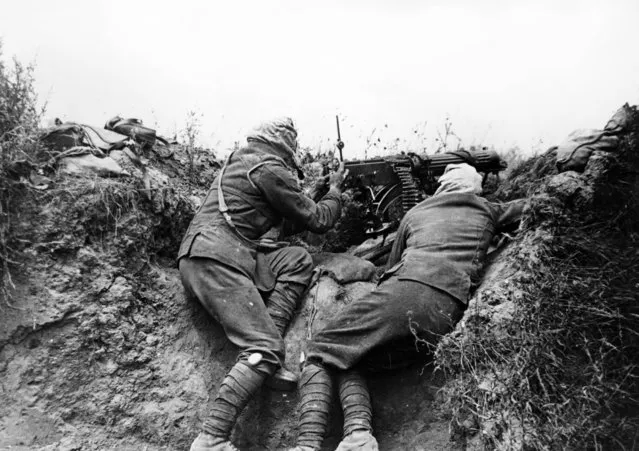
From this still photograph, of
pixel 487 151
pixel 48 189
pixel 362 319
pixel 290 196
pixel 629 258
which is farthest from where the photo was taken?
pixel 487 151

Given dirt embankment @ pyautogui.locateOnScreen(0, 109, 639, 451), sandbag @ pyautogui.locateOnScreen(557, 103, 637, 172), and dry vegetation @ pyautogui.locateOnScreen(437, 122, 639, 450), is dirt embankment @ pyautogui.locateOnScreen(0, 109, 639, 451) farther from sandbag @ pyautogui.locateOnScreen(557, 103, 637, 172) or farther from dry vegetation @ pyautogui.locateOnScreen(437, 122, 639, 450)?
sandbag @ pyautogui.locateOnScreen(557, 103, 637, 172)

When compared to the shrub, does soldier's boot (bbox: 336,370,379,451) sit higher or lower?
lower

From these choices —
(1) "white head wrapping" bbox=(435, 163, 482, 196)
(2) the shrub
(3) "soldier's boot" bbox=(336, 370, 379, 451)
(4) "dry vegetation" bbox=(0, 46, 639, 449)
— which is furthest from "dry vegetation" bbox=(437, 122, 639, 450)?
(2) the shrub

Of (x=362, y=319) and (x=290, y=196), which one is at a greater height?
(x=290, y=196)

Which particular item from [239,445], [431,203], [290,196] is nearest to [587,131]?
[431,203]

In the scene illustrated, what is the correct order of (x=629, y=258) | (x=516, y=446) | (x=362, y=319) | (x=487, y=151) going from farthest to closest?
1. (x=487, y=151)
2. (x=362, y=319)
3. (x=629, y=258)
4. (x=516, y=446)

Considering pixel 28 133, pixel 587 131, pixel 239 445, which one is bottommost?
pixel 239 445

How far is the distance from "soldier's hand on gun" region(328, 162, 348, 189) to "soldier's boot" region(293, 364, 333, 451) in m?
2.31

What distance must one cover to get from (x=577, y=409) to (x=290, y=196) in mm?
3001

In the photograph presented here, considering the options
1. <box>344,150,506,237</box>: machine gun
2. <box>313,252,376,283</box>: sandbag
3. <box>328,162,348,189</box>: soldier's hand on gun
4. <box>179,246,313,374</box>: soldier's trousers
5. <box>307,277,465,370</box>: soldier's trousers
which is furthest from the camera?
Result: <box>344,150,506,237</box>: machine gun

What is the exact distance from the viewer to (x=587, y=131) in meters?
5.45

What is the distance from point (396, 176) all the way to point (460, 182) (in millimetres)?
1382

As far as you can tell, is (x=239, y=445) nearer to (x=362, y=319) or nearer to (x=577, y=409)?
(x=362, y=319)

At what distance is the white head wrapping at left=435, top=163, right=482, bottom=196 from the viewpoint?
5254 millimetres
